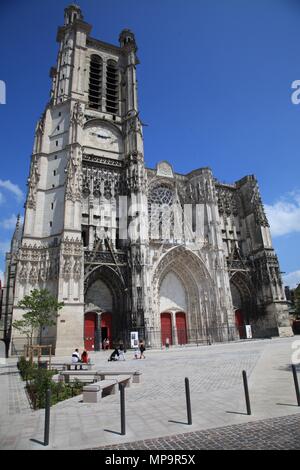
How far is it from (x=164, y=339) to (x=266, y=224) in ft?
59.6

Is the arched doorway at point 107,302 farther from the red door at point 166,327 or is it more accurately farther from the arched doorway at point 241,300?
the arched doorway at point 241,300

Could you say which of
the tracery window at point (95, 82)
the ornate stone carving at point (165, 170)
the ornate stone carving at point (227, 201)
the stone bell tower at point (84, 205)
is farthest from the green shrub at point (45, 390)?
the tracery window at point (95, 82)

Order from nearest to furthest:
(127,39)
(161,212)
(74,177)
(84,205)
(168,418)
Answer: (168,418)
(74,177)
(84,205)
(161,212)
(127,39)

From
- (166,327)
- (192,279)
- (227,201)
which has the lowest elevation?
(166,327)

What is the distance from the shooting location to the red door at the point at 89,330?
86.5 feet

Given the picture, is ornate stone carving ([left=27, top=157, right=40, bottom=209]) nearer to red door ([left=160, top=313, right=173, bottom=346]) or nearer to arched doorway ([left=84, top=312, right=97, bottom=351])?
arched doorway ([left=84, top=312, right=97, bottom=351])

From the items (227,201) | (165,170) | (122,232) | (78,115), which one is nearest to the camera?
(122,232)

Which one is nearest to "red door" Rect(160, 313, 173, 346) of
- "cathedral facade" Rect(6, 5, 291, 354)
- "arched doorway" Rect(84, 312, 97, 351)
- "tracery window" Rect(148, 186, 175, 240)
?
"cathedral facade" Rect(6, 5, 291, 354)

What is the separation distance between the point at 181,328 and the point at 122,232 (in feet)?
38.5

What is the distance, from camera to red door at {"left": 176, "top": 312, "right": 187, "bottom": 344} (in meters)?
31.0

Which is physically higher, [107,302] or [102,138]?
[102,138]

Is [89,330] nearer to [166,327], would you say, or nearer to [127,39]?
[166,327]

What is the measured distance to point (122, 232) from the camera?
30.3 metres

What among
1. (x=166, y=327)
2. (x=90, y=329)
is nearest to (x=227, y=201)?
(x=166, y=327)
